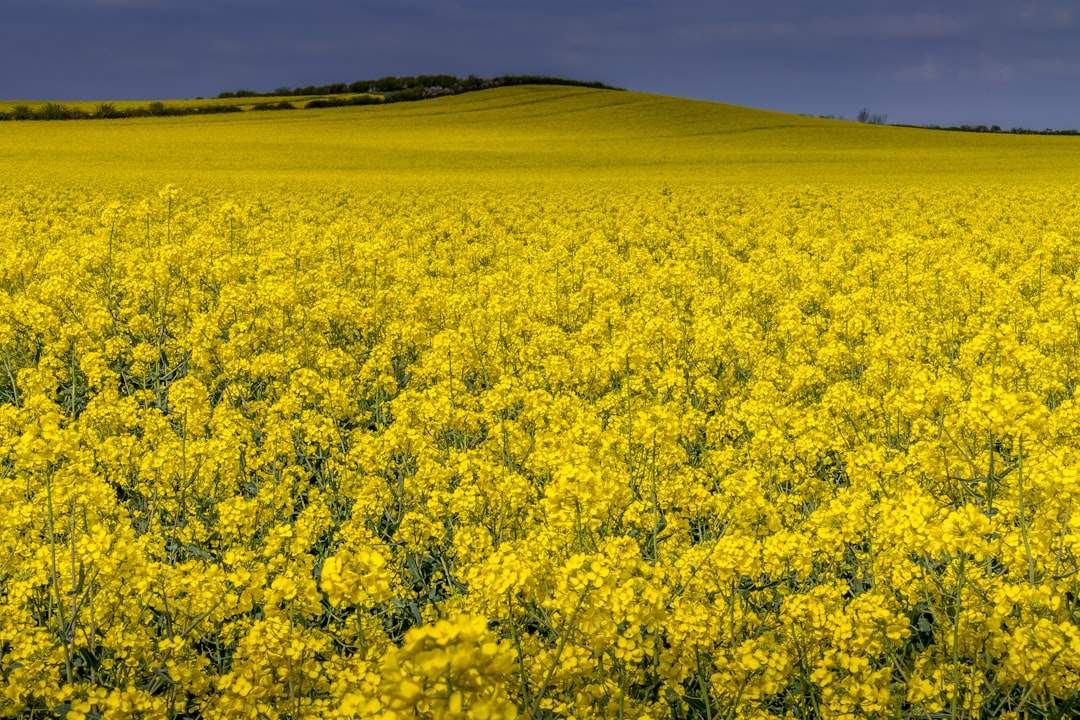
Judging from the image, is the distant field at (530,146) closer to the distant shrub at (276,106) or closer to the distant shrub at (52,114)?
the distant shrub at (276,106)

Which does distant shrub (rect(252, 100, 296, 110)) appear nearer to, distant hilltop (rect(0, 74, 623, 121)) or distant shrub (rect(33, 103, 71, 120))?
distant hilltop (rect(0, 74, 623, 121))

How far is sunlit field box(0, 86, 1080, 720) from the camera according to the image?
9.26 feet

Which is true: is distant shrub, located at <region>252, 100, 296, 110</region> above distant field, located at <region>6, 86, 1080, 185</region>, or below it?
above

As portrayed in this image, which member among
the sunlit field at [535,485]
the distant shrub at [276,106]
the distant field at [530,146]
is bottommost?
the sunlit field at [535,485]

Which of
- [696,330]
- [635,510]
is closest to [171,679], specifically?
[635,510]

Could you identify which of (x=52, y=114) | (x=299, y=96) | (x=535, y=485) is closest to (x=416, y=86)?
(x=299, y=96)

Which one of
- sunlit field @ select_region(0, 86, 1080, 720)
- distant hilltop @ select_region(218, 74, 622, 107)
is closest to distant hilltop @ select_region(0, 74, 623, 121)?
distant hilltop @ select_region(218, 74, 622, 107)

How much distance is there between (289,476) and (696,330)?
4.48m

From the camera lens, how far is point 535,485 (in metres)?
4.88

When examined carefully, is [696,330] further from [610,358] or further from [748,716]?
[748,716]

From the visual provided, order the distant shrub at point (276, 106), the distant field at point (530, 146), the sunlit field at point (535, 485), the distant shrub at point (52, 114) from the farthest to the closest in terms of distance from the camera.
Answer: the distant shrub at point (276, 106) < the distant shrub at point (52, 114) < the distant field at point (530, 146) < the sunlit field at point (535, 485)

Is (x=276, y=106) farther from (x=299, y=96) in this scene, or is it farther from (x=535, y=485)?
(x=535, y=485)

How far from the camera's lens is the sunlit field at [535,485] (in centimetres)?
282

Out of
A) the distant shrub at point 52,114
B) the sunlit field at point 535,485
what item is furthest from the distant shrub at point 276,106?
the sunlit field at point 535,485
